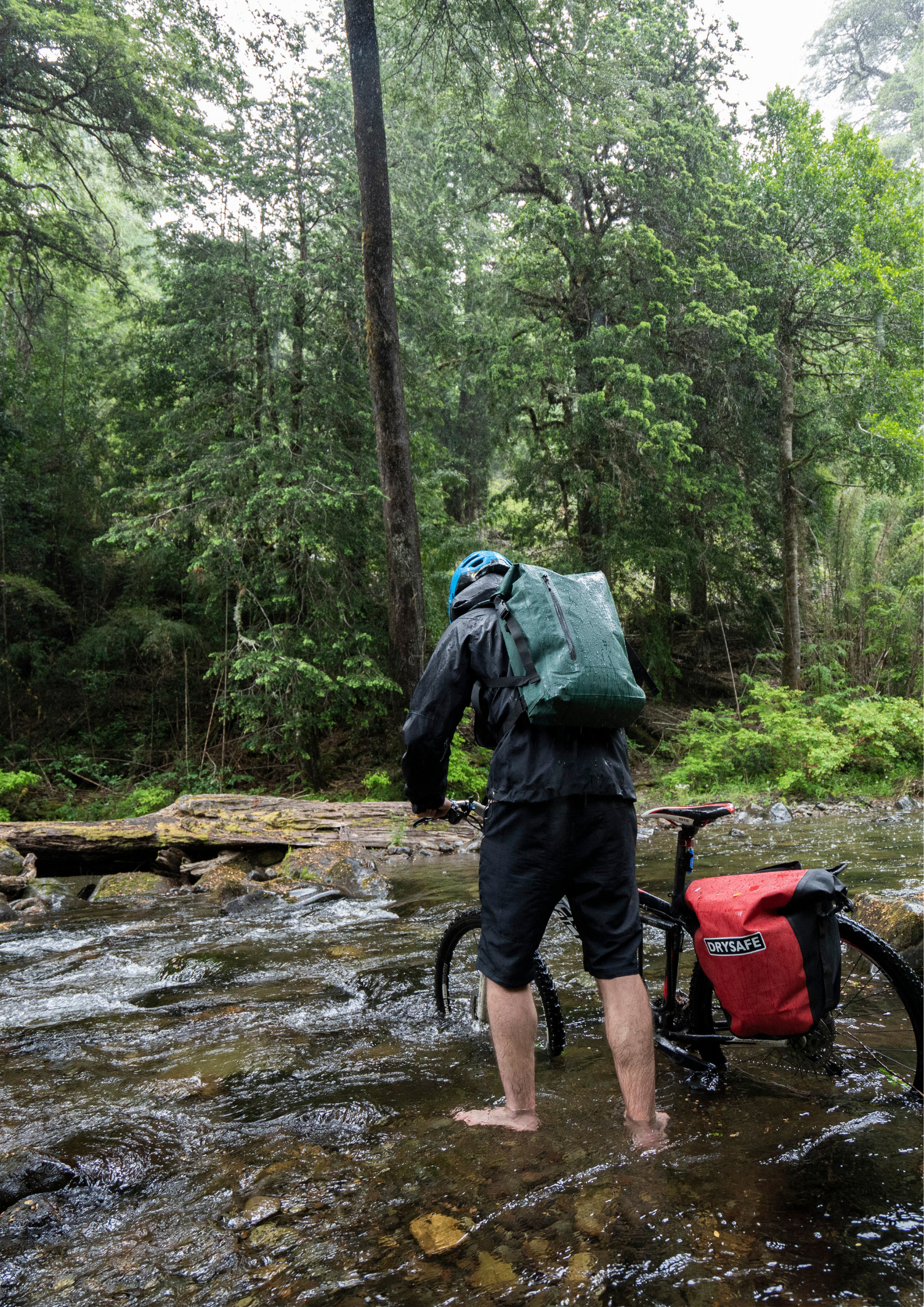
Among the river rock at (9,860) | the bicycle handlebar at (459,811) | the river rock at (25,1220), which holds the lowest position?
the river rock at (9,860)

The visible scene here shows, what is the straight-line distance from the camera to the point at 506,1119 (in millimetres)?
2467

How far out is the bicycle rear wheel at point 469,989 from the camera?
302 centimetres

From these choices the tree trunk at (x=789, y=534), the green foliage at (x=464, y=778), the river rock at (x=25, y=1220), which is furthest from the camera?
the tree trunk at (x=789, y=534)

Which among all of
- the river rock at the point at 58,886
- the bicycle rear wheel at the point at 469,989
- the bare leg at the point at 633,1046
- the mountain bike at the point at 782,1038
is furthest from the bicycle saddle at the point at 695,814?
the river rock at the point at 58,886

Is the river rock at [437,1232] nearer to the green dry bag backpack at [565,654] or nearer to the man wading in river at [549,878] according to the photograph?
the man wading in river at [549,878]

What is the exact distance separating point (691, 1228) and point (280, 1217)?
1.08m

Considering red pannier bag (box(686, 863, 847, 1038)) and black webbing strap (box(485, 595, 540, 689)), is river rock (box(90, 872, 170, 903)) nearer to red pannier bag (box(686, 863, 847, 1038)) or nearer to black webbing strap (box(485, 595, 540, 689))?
black webbing strap (box(485, 595, 540, 689))

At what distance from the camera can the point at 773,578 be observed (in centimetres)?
1560

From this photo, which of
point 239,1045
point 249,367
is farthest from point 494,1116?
point 249,367

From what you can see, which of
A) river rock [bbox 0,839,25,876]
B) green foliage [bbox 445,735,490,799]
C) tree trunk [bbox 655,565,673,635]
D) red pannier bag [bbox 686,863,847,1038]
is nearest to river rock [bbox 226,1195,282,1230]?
red pannier bag [bbox 686,863,847,1038]

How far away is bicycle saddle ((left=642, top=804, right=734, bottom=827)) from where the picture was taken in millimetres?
2699

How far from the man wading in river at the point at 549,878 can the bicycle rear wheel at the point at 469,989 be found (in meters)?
0.54

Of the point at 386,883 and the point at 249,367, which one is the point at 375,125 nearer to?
the point at 249,367

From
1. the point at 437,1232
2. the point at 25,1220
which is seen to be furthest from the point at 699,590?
the point at 25,1220
